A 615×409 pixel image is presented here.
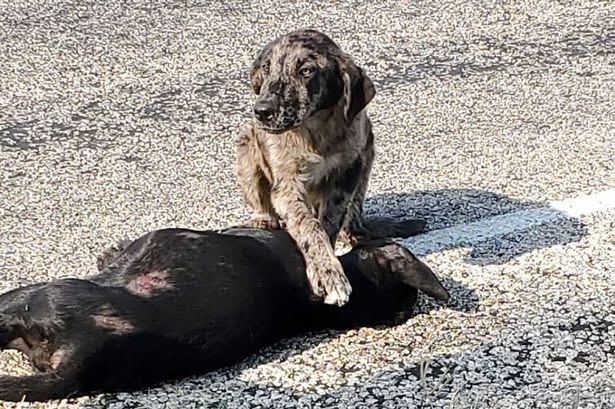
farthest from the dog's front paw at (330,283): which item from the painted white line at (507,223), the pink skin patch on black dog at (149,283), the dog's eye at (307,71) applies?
the dog's eye at (307,71)

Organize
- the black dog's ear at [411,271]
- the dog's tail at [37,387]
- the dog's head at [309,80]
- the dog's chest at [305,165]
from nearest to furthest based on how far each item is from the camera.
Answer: the dog's tail at [37,387], the black dog's ear at [411,271], the dog's head at [309,80], the dog's chest at [305,165]

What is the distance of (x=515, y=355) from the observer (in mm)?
4094

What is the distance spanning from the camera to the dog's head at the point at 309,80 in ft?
15.3

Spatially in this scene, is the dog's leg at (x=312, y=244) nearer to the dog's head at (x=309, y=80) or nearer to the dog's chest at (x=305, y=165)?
the dog's chest at (x=305, y=165)

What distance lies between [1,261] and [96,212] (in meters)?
0.59

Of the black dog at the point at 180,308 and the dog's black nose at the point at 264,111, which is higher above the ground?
the dog's black nose at the point at 264,111

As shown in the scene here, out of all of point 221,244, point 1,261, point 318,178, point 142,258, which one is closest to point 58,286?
point 142,258

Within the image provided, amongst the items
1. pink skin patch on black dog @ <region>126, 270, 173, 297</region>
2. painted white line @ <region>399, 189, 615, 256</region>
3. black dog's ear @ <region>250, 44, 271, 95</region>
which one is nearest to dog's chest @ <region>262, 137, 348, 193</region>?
black dog's ear @ <region>250, 44, 271, 95</region>

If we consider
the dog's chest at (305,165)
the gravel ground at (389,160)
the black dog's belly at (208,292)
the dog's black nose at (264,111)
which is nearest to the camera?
the black dog's belly at (208,292)

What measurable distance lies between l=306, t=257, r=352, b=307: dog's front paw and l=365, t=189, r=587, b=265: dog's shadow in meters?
0.77

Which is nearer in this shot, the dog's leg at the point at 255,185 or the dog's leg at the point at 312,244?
the dog's leg at the point at 312,244

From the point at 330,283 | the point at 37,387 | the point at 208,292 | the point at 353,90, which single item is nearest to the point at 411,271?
the point at 330,283

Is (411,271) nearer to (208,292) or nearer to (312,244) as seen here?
(312,244)

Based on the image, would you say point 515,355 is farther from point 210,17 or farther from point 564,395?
point 210,17
